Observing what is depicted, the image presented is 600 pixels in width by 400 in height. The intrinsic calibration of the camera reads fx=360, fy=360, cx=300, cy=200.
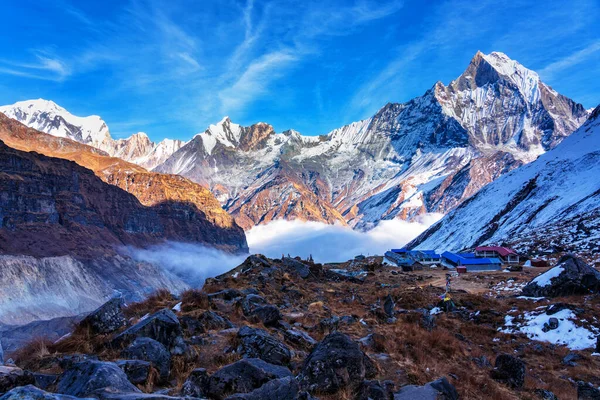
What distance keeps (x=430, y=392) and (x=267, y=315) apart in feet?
22.5

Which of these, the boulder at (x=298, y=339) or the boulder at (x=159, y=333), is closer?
the boulder at (x=159, y=333)

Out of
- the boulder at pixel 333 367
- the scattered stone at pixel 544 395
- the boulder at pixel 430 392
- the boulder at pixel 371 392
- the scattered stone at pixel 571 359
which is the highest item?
the boulder at pixel 333 367

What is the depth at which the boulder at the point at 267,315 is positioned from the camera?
44.8ft

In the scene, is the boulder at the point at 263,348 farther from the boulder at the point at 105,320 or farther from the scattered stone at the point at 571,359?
the scattered stone at the point at 571,359

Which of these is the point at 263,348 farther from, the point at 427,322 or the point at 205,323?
the point at 427,322

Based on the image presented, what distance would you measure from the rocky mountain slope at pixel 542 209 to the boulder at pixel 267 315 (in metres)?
Answer: 58.4

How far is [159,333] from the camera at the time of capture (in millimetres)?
10016

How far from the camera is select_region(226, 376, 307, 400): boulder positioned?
647 centimetres

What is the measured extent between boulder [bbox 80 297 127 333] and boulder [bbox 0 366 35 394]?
5623 millimetres

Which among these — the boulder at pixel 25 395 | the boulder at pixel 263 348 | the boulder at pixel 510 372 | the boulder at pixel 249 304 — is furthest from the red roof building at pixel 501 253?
the boulder at pixel 25 395

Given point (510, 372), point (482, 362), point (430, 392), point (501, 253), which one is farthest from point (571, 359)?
point (501, 253)

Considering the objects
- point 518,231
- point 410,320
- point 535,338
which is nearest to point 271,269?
point 410,320

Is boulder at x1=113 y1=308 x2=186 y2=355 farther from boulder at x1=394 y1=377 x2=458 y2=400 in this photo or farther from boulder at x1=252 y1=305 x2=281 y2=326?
boulder at x1=394 y1=377 x2=458 y2=400

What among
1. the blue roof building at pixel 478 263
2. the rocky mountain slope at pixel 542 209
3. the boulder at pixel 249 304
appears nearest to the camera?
the boulder at pixel 249 304
